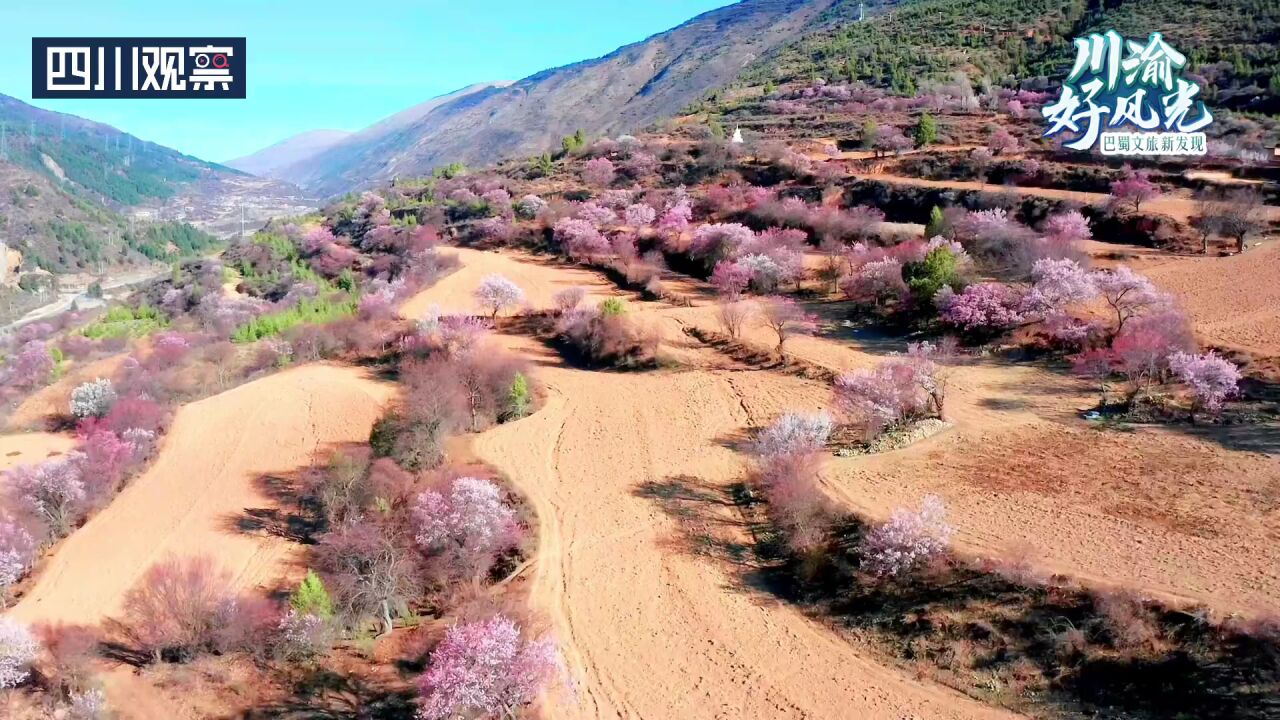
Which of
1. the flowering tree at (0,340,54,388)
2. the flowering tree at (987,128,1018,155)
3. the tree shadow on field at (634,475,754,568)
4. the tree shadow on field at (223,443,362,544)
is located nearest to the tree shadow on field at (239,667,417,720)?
the tree shadow on field at (223,443,362,544)

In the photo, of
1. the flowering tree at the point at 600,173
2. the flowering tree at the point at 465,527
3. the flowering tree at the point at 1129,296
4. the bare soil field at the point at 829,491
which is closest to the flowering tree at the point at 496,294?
the bare soil field at the point at 829,491

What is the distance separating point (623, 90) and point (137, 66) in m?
137

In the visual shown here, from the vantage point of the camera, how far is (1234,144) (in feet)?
151

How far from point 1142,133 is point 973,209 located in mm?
10773

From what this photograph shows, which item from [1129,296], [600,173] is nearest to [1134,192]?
[1129,296]

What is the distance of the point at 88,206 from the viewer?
127438 mm

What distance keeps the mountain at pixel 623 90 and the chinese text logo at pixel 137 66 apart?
3572 inches

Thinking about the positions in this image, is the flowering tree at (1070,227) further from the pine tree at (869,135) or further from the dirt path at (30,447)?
the dirt path at (30,447)

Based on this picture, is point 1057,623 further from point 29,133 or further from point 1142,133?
point 29,133

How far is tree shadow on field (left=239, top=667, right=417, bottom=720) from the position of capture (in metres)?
14.2

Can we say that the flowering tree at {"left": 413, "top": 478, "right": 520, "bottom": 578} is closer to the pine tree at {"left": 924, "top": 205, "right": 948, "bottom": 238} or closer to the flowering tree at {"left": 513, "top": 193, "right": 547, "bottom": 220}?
the pine tree at {"left": 924, "top": 205, "right": 948, "bottom": 238}

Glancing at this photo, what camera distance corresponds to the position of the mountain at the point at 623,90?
13412cm

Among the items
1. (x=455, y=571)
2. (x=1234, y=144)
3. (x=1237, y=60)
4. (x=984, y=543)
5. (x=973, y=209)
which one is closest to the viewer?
(x=984, y=543)

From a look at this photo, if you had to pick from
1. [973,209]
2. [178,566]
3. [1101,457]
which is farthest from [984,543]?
[973,209]
